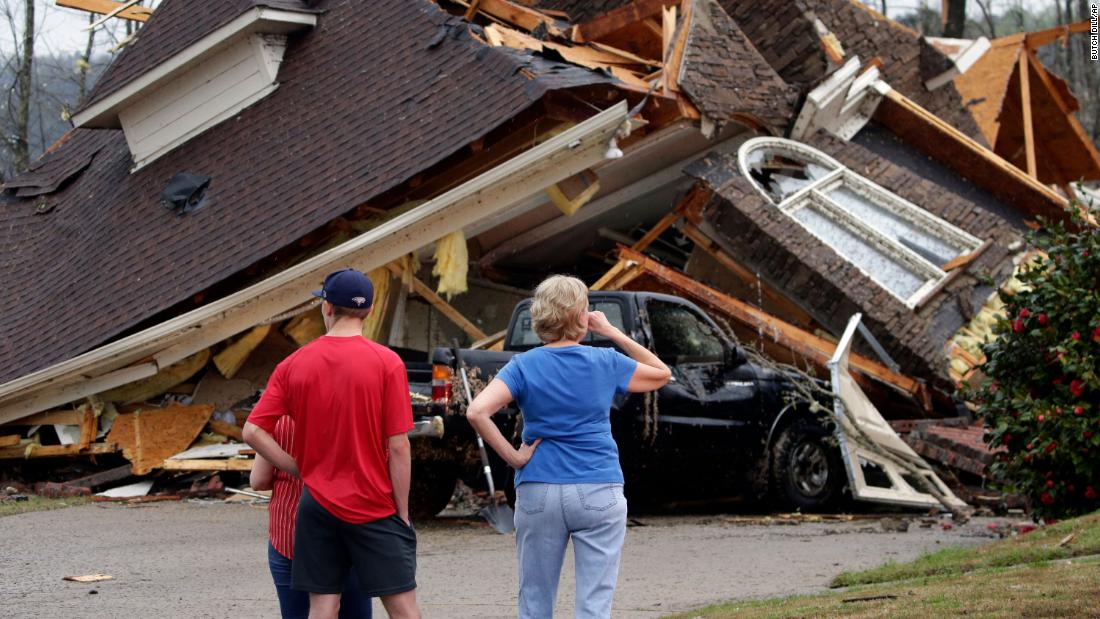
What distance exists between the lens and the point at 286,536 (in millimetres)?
4793

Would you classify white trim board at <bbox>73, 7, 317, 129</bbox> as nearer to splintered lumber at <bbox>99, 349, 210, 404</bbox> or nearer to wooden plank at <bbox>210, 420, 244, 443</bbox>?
splintered lumber at <bbox>99, 349, 210, 404</bbox>

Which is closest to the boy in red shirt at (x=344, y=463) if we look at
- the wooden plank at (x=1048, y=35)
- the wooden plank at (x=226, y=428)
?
the wooden plank at (x=226, y=428)

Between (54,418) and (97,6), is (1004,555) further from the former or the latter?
(97,6)

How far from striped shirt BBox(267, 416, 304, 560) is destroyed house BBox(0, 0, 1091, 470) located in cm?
897

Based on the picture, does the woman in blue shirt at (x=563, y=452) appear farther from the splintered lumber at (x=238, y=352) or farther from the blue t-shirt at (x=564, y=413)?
the splintered lumber at (x=238, y=352)

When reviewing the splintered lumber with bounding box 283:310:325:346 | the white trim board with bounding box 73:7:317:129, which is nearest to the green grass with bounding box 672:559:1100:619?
the splintered lumber with bounding box 283:310:325:346

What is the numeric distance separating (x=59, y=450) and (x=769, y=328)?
26.5ft

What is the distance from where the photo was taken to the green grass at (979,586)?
5559 millimetres

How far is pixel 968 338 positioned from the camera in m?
14.8

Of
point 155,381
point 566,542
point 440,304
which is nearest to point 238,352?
point 155,381

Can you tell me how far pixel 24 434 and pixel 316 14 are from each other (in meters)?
6.26

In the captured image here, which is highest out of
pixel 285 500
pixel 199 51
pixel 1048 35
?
pixel 1048 35

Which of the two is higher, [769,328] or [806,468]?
[769,328]

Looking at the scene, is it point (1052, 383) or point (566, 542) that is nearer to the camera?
point (566, 542)
